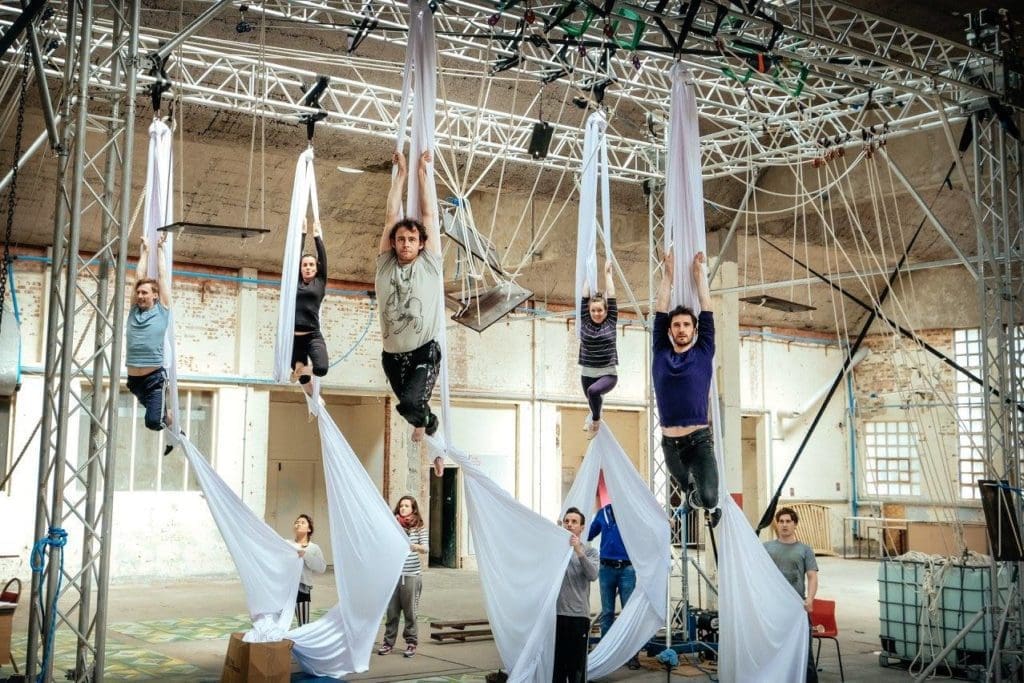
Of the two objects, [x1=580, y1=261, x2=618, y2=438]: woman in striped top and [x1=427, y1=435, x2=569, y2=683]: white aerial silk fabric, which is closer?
[x1=427, y1=435, x2=569, y2=683]: white aerial silk fabric

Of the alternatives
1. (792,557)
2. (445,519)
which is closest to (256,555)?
(792,557)

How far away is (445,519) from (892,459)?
764cm

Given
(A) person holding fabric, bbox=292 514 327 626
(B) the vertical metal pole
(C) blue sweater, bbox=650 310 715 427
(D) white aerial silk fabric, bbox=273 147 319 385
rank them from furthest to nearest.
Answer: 1. (A) person holding fabric, bbox=292 514 327 626
2. (D) white aerial silk fabric, bbox=273 147 319 385
3. (B) the vertical metal pole
4. (C) blue sweater, bbox=650 310 715 427

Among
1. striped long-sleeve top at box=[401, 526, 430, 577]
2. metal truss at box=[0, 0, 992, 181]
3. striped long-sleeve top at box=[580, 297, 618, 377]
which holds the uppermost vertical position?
metal truss at box=[0, 0, 992, 181]

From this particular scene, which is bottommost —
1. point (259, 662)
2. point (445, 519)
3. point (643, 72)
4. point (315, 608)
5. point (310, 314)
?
point (315, 608)

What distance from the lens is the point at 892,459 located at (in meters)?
17.8

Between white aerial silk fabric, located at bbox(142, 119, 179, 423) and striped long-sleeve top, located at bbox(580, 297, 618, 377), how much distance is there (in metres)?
2.50

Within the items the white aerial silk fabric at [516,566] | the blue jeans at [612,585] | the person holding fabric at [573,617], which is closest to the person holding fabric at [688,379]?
the person holding fabric at [573,617]

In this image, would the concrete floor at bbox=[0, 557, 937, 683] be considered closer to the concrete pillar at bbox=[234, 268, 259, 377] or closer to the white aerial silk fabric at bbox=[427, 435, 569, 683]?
the white aerial silk fabric at bbox=[427, 435, 569, 683]

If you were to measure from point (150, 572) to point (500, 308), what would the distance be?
623cm

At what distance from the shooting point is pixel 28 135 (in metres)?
10.6

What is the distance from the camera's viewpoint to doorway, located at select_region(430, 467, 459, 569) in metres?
15.4

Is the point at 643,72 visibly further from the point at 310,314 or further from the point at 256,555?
the point at 256,555

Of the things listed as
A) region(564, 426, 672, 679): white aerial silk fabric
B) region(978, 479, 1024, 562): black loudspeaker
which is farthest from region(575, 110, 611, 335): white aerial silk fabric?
region(978, 479, 1024, 562): black loudspeaker
